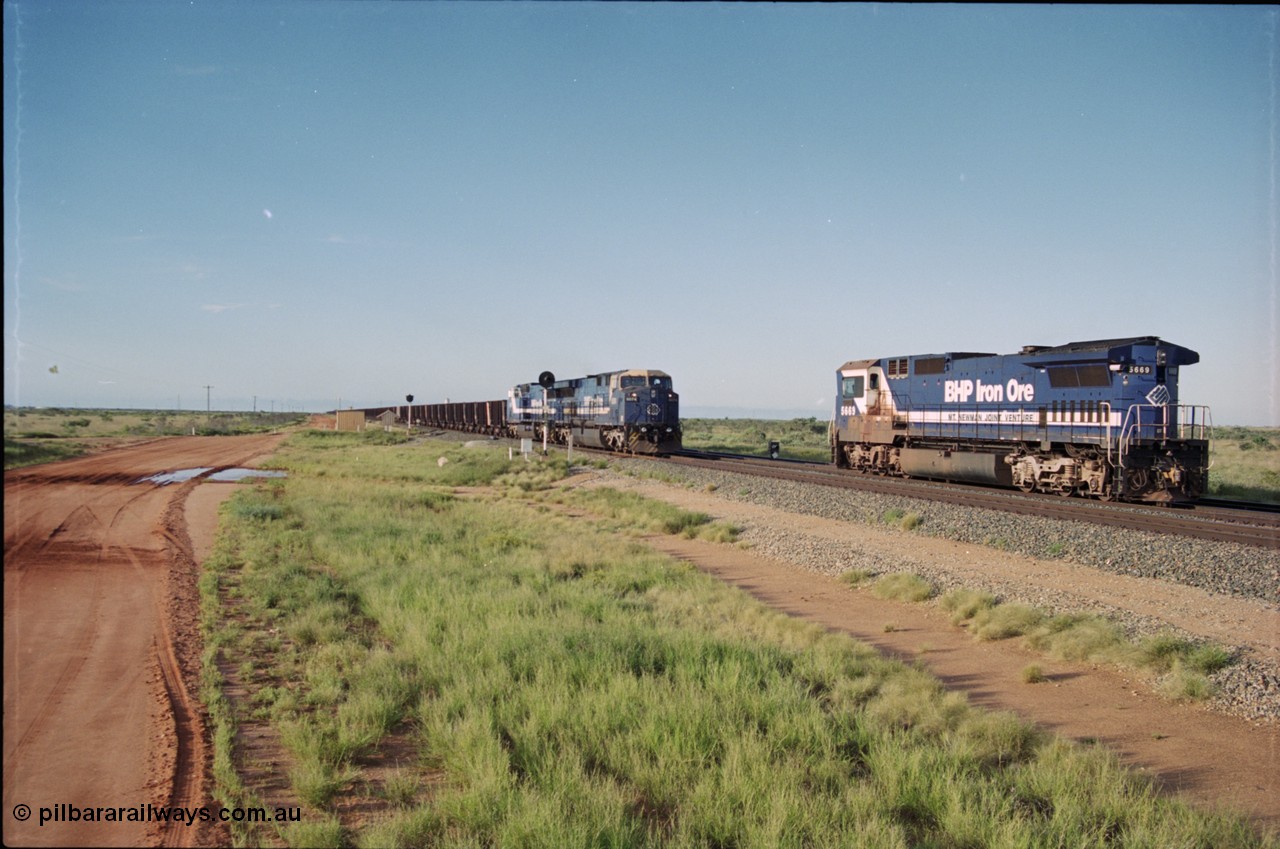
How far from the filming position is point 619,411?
39344 mm

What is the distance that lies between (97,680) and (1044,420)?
22003 mm

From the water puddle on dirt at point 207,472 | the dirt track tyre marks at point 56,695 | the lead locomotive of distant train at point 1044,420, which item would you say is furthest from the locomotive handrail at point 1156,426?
the water puddle on dirt at point 207,472

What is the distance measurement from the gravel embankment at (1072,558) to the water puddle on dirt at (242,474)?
841 inches

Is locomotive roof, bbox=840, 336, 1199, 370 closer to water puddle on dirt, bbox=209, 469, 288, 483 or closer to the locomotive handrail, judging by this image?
the locomotive handrail

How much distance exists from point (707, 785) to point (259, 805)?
3.05 meters

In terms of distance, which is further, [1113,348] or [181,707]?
[1113,348]

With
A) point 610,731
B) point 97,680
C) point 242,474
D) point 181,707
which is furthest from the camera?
point 242,474

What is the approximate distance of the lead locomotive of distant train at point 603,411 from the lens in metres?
38.4

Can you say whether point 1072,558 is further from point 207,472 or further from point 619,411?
point 207,472

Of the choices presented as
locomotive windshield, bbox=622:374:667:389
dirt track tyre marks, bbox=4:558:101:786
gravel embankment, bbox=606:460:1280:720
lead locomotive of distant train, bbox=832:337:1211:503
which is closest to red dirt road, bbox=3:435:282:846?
dirt track tyre marks, bbox=4:558:101:786

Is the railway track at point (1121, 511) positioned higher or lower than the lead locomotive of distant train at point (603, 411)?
lower

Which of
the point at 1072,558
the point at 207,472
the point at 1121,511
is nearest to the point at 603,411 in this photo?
the point at 207,472

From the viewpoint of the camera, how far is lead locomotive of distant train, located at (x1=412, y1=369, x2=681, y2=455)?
3841 centimetres

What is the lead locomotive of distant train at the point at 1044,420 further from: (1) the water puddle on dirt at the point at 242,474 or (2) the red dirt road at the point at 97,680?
(1) the water puddle on dirt at the point at 242,474
